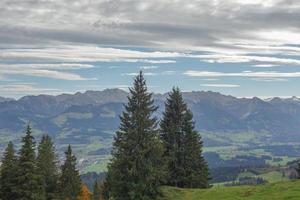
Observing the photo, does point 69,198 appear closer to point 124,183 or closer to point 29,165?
point 29,165

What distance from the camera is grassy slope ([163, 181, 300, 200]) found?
165 ft

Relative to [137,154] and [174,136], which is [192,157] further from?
[137,154]

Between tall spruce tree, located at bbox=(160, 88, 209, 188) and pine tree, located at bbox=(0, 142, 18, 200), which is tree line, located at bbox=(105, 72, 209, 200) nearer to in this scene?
tall spruce tree, located at bbox=(160, 88, 209, 188)

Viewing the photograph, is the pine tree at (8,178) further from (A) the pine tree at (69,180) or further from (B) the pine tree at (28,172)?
(A) the pine tree at (69,180)

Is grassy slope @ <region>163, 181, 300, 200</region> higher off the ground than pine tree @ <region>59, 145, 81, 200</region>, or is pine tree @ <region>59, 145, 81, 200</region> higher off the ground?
grassy slope @ <region>163, 181, 300, 200</region>

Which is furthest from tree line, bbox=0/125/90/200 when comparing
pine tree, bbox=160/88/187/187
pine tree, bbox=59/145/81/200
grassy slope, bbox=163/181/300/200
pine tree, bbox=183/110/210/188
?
pine tree, bbox=183/110/210/188

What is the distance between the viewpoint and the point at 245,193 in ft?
180

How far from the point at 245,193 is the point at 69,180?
49.8 metres

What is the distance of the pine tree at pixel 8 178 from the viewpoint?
74.0 metres

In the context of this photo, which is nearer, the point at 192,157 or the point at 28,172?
the point at 28,172

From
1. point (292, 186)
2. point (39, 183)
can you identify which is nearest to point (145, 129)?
point (292, 186)

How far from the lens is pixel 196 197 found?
57.4m

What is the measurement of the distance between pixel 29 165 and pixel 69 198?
2527 cm

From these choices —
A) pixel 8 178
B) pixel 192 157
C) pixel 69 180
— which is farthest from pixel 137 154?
pixel 69 180
